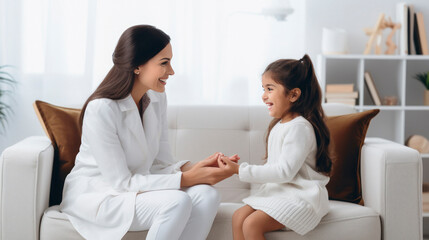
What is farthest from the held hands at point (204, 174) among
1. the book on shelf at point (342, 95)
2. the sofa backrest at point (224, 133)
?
the book on shelf at point (342, 95)

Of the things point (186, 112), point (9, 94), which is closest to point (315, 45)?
point (186, 112)

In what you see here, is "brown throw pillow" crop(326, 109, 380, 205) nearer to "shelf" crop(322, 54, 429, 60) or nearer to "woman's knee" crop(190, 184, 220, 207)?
"woman's knee" crop(190, 184, 220, 207)

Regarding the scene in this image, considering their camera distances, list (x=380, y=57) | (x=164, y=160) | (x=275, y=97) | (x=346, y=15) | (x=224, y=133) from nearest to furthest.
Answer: (x=275, y=97) → (x=164, y=160) → (x=224, y=133) → (x=380, y=57) → (x=346, y=15)

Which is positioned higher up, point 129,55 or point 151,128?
point 129,55

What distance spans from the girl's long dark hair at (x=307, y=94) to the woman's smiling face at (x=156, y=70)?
0.41 m

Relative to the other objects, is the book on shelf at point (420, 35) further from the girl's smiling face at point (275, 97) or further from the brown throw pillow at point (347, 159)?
the girl's smiling face at point (275, 97)

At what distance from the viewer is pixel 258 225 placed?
1739 mm

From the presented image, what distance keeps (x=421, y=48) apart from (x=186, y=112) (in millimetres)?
1686

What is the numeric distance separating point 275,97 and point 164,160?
54 cm

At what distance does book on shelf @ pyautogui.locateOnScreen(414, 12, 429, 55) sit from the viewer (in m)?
3.14

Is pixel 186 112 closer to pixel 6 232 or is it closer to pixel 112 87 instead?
pixel 112 87

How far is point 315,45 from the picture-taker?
10.9ft

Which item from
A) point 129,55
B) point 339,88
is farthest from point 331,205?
point 339,88

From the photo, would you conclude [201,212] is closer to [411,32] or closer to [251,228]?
[251,228]
